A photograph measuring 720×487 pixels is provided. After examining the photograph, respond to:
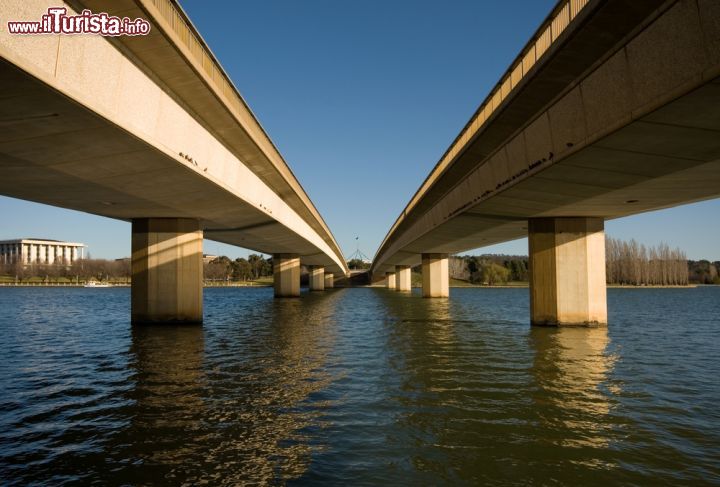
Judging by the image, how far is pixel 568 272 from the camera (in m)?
23.9

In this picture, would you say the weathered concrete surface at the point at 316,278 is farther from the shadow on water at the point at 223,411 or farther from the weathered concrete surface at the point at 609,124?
the shadow on water at the point at 223,411

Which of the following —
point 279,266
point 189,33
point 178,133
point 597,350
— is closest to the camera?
point 189,33

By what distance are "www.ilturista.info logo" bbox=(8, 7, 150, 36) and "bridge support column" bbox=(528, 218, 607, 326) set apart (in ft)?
63.4

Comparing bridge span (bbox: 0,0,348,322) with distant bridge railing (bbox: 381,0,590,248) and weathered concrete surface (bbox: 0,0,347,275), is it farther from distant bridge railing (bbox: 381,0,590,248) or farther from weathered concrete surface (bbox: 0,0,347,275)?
distant bridge railing (bbox: 381,0,590,248)

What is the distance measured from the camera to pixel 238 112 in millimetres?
18328

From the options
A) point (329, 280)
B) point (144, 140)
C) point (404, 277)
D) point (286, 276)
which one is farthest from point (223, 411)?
point (329, 280)

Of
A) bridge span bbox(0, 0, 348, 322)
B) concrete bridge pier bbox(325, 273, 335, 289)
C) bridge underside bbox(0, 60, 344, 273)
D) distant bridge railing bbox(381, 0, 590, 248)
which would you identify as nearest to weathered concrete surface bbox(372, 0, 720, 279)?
distant bridge railing bbox(381, 0, 590, 248)

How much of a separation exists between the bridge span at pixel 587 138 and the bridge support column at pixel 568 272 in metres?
0.05

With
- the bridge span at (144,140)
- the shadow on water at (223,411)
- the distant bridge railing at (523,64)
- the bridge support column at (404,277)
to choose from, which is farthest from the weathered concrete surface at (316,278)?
the shadow on water at (223,411)

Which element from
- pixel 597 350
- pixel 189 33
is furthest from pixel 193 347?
pixel 597 350

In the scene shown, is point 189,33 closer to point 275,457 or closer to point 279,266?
point 275,457

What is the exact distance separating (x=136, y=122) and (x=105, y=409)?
6.57m

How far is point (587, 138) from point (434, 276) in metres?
48.6

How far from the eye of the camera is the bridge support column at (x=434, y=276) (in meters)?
60.2
